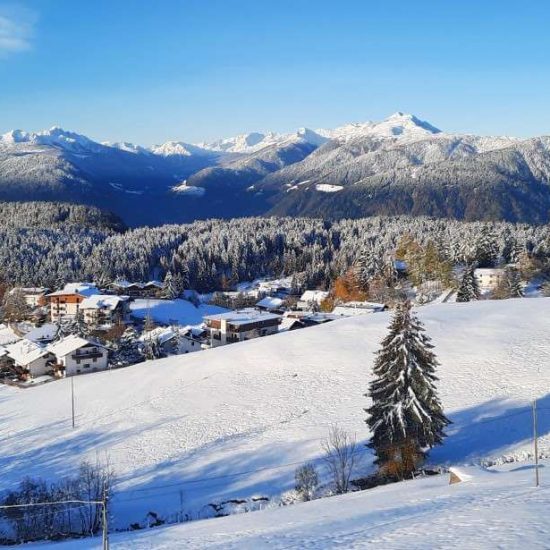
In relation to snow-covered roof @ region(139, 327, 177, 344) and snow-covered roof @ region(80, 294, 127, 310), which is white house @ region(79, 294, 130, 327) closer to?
snow-covered roof @ region(80, 294, 127, 310)

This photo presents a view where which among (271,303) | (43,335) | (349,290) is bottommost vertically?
(43,335)

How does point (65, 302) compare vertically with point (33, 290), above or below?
below

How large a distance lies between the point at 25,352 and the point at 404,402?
44.6 m

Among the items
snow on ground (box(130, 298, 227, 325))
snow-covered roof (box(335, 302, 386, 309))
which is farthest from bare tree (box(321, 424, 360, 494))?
snow on ground (box(130, 298, 227, 325))

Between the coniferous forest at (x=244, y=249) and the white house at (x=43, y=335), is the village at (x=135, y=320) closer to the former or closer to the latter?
the white house at (x=43, y=335)

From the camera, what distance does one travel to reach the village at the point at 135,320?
55.3 m

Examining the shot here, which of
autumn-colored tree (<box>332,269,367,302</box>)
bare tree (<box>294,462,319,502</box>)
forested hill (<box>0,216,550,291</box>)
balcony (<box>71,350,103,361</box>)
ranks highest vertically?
forested hill (<box>0,216,550,291</box>)

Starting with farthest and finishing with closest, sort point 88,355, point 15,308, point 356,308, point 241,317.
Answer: point 15,308 < point 356,308 < point 241,317 < point 88,355

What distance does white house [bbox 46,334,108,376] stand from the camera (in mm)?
53656

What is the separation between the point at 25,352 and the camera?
57.1m

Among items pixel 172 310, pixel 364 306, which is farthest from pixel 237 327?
pixel 172 310

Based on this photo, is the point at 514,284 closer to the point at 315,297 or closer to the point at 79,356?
the point at 315,297

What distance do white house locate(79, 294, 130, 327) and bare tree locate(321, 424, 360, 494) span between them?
178 feet

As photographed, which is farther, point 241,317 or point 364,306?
point 364,306
